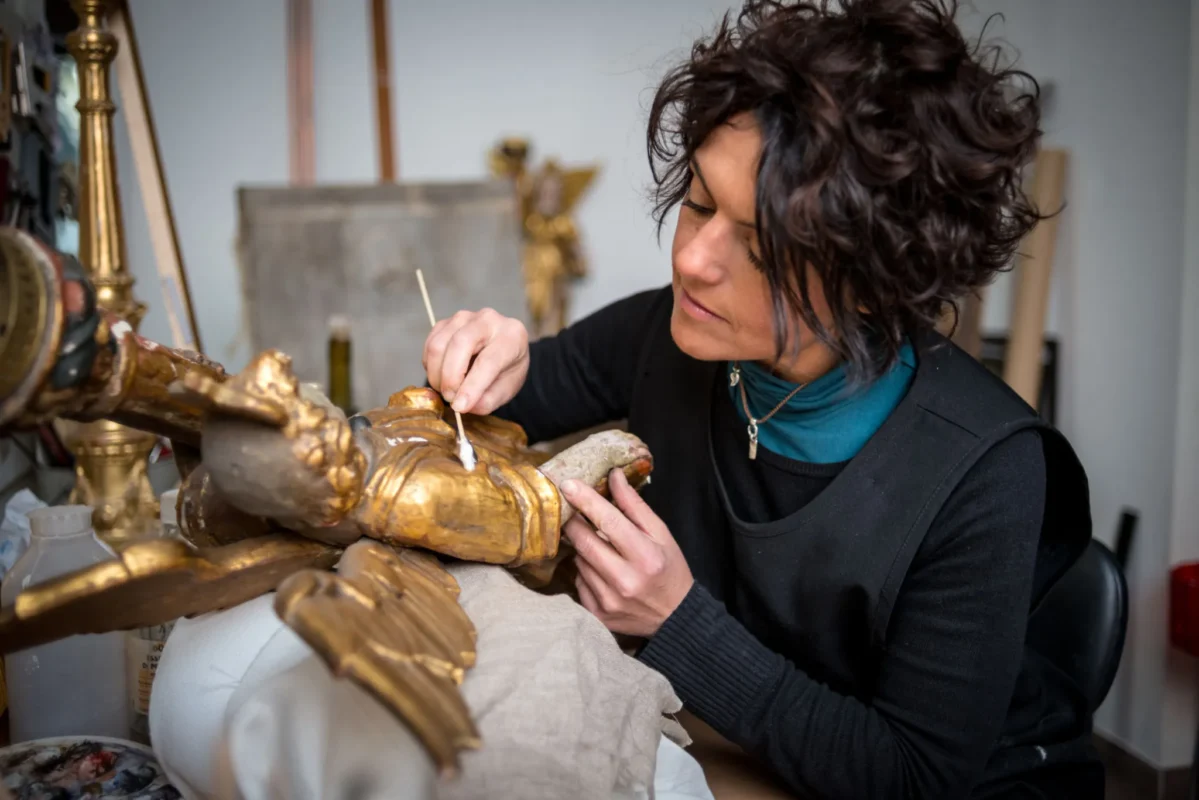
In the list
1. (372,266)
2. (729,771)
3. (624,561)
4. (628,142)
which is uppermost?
(628,142)

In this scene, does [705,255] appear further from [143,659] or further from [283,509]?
[143,659]

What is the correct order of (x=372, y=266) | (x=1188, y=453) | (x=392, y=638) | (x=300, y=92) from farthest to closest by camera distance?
(x=300, y=92), (x=372, y=266), (x=1188, y=453), (x=392, y=638)

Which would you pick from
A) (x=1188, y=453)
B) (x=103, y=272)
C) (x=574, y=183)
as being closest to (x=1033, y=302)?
(x=1188, y=453)

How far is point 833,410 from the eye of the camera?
3.46ft

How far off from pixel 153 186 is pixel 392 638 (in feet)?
4.18

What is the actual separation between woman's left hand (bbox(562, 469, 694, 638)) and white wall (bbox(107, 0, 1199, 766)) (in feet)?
4.76

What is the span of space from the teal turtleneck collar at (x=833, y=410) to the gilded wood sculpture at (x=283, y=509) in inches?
13.2

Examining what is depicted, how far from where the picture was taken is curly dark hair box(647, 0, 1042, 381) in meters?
0.85

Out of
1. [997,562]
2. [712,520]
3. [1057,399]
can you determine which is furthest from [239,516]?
[1057,399]

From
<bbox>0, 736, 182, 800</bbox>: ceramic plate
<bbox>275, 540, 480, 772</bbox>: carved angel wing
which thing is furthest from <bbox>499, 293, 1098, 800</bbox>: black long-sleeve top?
<bbox>0, 736, 182, 800</bbox>: ceramic plate

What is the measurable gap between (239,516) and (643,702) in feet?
1.28

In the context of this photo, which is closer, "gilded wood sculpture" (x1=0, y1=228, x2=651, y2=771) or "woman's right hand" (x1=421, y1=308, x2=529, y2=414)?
"gilded wood sculpture" (x1=0, y1=228, x2=651, y2=771)

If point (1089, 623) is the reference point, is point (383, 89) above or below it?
above

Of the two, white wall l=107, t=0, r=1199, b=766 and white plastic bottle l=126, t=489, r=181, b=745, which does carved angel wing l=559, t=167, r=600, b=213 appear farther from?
white plastic bottle l=126, t=489, r=181, b=745
